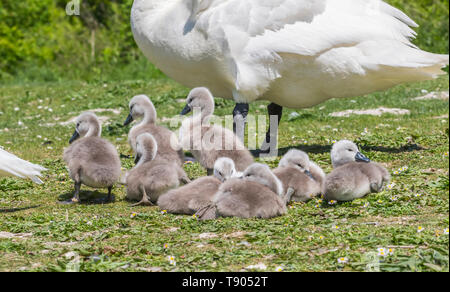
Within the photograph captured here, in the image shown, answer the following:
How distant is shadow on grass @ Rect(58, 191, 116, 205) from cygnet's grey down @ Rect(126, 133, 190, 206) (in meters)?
0.27

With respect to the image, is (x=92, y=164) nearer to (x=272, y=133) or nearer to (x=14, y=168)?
(x=14, y=168)

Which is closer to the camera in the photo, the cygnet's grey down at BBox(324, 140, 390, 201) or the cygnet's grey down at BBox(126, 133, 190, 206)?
the cygnet's grey down at BBox(324, 140, 390, 201)

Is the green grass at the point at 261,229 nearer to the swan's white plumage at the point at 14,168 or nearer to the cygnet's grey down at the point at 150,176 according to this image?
the cygnet's grey down at the point at 150,176

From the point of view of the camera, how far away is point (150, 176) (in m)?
6.45

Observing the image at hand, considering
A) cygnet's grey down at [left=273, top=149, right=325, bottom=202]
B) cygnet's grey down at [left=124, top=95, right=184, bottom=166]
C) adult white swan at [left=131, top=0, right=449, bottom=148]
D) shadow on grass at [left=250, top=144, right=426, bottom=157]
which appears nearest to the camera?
cygnet's grey down at [left=273, top=149, right=325, bottom=202]

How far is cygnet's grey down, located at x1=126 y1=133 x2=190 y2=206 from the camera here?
6414mm

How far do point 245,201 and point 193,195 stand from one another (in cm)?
55

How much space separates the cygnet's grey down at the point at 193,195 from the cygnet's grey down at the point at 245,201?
12 cm

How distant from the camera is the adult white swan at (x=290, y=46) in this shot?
303 inches

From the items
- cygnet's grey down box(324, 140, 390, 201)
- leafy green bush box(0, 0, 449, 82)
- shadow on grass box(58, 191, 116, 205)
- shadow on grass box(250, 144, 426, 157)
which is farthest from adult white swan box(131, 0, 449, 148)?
leafy green bush box(0, 0, 449, 82)

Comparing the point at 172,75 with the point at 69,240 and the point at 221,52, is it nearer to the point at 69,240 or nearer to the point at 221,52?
the point at 221,52

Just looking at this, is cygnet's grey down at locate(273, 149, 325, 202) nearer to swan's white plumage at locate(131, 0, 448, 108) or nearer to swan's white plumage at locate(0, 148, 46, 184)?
swan's white plumage at locate(131, 0, 448, 108)

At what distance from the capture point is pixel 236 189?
223 inches
